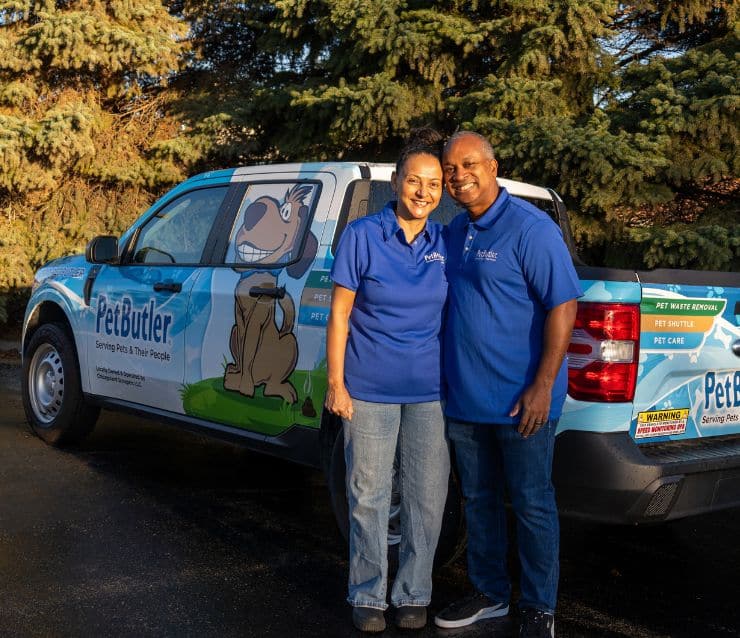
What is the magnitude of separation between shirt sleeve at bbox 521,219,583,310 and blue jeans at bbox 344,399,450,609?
61 cm

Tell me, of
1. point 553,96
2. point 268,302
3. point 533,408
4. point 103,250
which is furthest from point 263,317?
point 553,96

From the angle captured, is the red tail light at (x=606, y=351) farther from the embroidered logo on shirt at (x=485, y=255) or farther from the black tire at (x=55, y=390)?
the black tire at (x=55, y=390)

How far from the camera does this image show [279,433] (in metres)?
4.62

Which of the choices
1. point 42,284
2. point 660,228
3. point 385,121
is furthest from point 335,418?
point 385,121

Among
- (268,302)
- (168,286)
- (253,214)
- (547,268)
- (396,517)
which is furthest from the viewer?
(168,286)

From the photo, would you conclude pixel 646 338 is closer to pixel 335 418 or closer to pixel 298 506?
pixel 335 418

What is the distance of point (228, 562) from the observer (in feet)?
14.0

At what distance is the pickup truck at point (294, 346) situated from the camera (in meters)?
3.55

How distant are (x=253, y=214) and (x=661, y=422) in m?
2.42

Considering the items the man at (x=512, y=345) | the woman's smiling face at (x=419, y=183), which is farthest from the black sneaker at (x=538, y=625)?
the woman's smiling face at (x=419, y=183)

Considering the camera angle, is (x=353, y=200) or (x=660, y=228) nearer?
(x=353, y=200)

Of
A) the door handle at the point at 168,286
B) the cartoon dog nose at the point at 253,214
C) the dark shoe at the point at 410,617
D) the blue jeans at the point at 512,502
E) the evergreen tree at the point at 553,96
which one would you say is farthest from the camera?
the evergreen tree at the point at 553,96

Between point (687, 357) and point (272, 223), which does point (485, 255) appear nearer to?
point (687, 357)

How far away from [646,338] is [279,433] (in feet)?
6.22
